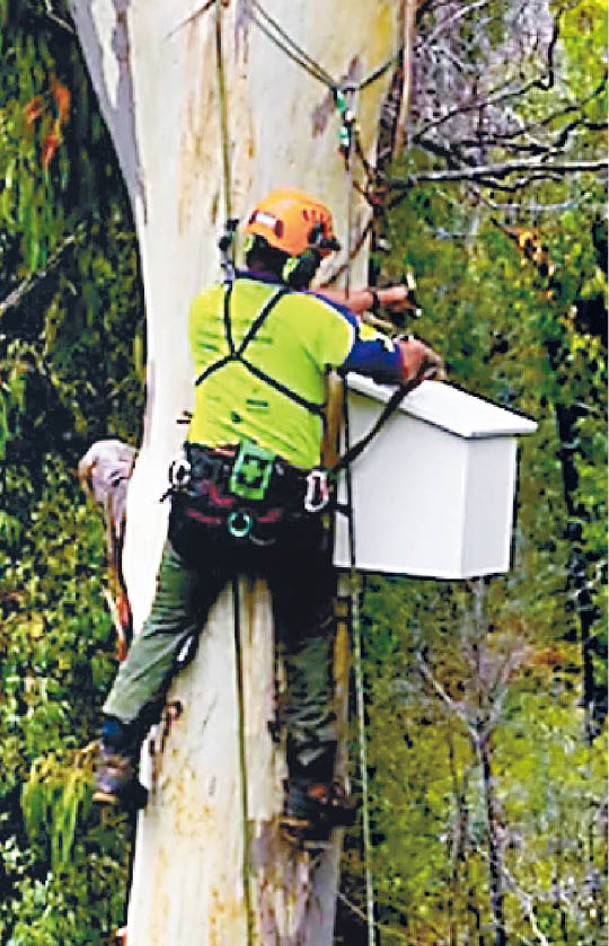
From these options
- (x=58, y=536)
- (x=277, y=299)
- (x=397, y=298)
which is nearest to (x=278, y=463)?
(x=277, y=299)

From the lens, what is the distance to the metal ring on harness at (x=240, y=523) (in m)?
2.75

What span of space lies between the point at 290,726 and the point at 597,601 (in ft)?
8.60

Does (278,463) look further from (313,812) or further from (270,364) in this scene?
(313,812)

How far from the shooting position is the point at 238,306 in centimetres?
272

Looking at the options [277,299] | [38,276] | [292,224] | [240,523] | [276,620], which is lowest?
[276,620]

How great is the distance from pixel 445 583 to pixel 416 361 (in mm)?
2629

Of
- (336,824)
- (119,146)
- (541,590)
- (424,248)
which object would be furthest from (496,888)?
(119,146)

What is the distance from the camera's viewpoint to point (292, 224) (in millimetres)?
2682

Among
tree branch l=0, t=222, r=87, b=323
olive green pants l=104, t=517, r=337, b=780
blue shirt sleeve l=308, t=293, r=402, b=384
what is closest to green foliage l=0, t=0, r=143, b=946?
tree branch l=0, t=222, r=87, b=323

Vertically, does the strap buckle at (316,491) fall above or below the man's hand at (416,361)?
below

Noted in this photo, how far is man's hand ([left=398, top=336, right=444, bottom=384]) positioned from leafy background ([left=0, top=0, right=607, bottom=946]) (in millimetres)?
2101

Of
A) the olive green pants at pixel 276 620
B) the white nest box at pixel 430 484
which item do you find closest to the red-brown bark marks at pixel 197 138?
the white nest box at pixel 430 484

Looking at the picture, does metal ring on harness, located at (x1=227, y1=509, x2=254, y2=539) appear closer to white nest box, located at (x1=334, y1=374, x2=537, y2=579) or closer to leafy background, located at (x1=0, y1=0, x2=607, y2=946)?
white nest box, located at (x1=334, y1=374, x2=537, y2=579)

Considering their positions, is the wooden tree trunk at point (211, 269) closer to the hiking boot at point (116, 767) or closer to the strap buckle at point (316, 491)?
the hiking boot at point (116, 767)
